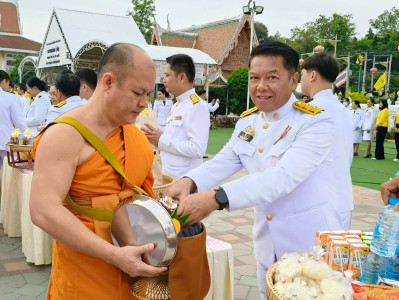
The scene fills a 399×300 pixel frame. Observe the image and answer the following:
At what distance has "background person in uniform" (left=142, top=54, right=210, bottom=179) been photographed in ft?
12.0

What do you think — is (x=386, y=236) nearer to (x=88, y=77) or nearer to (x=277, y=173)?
(x=277, y=173)

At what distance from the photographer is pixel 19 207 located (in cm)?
489

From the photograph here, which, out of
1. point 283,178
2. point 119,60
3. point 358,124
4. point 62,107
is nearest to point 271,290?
point 283,178

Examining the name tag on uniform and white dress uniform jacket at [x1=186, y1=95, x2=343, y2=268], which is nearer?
white dress uniform jacket at [x1=186, y1=95, x2=343, y2=268]

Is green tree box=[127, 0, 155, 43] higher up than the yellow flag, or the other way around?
green tree box=[127, 0, 155, 43]

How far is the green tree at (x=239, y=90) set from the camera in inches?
898

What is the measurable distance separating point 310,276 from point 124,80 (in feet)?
3.35

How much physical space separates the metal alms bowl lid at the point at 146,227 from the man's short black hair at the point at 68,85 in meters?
3.61

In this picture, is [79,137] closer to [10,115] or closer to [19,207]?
[19,207]

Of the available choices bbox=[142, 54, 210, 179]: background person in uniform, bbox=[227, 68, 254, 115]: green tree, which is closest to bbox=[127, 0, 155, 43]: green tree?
bbox=[227, 68, 254, 115]: green tree

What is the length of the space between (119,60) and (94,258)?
831mm

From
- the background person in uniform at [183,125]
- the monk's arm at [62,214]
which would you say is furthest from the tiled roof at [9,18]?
the monk's arm at [62,214]

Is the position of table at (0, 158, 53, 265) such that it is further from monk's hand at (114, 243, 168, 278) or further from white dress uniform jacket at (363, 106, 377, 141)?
white dress uniform jacket at (363, 106, 377, 141)

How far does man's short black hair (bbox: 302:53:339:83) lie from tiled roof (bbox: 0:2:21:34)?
46921 mm
